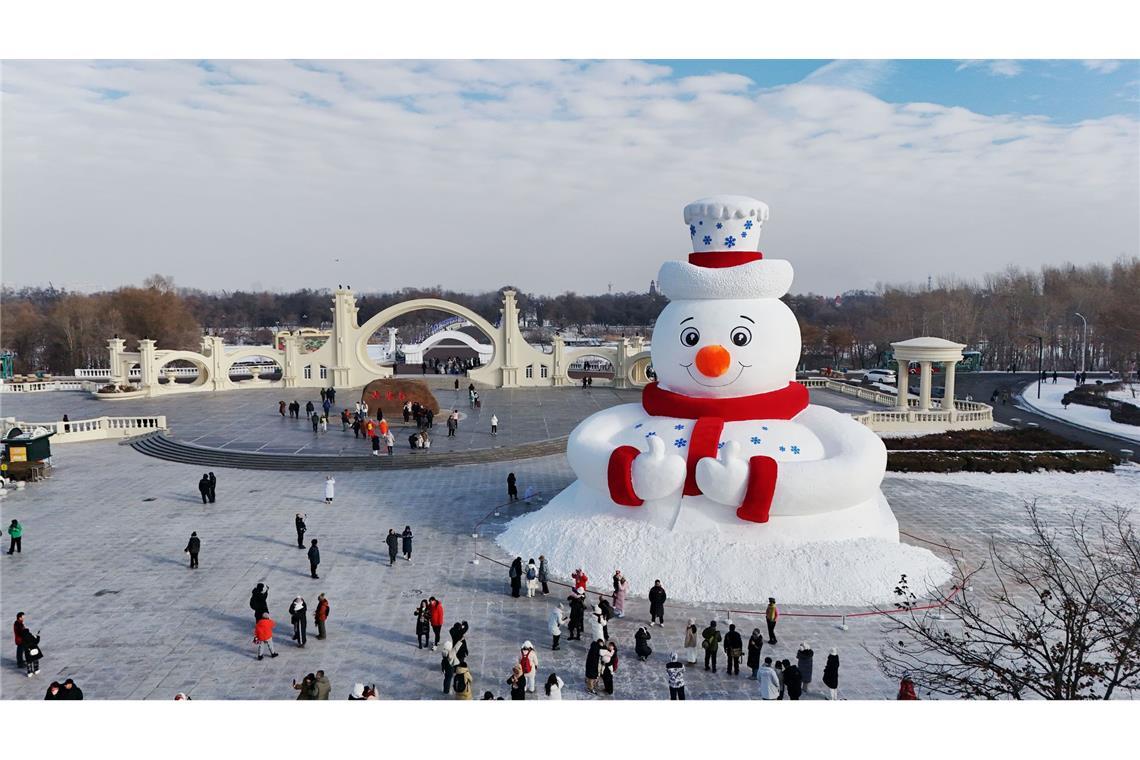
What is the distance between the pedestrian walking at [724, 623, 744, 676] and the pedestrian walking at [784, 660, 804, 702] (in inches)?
32.7

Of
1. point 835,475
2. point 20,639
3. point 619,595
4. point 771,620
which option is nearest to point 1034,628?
point 771,620

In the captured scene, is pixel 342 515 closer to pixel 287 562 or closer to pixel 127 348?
pixel 287 562

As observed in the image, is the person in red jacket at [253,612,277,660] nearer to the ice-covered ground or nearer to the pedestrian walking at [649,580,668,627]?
the pedestrian walking at [649,580,668,627]

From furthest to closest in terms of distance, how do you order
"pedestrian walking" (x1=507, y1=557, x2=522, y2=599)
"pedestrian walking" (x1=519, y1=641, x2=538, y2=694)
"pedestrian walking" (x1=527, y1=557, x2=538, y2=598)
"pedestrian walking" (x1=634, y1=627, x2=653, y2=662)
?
"pedestrian walking" (x1=507, y1=557, x2=522, y2=599), "pedestrian walking" (x1=527, y1=557, x2=538, y2=598), "pedestrian walking" (x1=634, y1=627, x2=653, y2=662), "pedestrian walking" (x1=519, y1=641, x2=538, y2=694)

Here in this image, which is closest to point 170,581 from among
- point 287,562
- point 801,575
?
point 287,562

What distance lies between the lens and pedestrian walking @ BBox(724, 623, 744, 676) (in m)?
11.1

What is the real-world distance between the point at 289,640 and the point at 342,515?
23.0ft

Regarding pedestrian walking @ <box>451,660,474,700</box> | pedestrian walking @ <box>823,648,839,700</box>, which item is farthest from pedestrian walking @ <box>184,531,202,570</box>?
pedestrian walking @ <box>823,648,839,700</box>

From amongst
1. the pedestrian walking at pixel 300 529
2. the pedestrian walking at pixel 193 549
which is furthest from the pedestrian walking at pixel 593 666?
the pedestrian walking at pixel 193 549

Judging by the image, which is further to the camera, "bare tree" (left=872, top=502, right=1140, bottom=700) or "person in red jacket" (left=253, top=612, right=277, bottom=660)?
"person in red jacket" (left=253, top=612, right=277, bottom=660)

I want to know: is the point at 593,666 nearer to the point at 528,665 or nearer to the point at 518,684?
the point at 528,665

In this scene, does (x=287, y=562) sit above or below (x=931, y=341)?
below

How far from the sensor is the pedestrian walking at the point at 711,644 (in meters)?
11.3

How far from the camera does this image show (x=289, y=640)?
40.3ft
